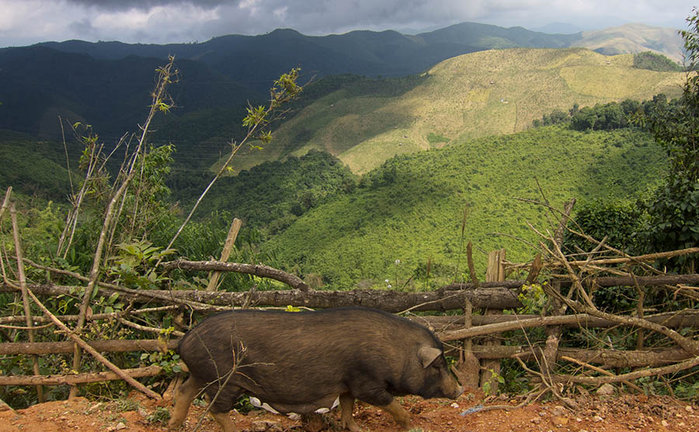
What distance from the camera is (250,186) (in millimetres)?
59250

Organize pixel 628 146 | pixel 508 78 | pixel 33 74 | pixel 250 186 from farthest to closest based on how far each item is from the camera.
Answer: pixel 33 74
pixel 508 78
pixel 250 186
pixel 628 146

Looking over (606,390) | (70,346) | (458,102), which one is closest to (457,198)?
(606,390)

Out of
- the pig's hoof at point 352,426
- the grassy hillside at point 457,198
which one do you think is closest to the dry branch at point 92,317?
the pig's hoof at point 352,426

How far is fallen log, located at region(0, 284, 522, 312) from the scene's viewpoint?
464cm

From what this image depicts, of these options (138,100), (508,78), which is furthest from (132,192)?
(138,100)

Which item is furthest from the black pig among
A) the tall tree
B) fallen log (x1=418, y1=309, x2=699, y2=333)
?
the tall tree

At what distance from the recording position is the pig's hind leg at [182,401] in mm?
3572

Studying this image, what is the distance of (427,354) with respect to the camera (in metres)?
3.55

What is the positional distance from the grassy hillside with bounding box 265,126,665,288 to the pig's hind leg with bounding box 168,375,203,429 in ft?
75.6

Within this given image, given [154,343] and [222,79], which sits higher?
[222,79]

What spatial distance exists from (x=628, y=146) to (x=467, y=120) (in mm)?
32654

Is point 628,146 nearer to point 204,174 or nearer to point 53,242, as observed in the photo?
point 53,242

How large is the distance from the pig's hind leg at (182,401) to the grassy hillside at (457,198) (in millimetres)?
23042

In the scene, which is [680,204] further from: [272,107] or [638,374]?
[272,107]
